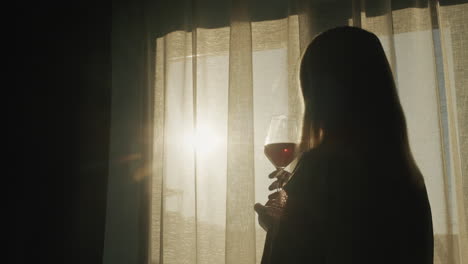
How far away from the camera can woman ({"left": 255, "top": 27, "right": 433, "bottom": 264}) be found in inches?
24.7

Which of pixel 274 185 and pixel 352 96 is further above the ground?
pixel 352 96

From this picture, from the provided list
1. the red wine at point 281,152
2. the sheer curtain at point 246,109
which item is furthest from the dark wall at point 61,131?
the red wine at point 281,152

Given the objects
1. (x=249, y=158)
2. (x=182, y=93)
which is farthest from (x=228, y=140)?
(x=182, y=93)

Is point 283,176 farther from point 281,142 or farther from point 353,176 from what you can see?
point 353,176

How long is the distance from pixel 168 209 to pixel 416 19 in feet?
4.01

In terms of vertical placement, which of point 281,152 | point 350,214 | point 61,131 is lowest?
point 350,214

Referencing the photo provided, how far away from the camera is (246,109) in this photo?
4.74 ft

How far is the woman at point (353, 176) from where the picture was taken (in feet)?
2.06

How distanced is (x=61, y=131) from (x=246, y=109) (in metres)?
0.80

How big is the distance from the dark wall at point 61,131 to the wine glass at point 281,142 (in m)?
0.93


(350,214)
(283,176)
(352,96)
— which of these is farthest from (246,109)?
(350,214)

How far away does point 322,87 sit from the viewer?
743 mm

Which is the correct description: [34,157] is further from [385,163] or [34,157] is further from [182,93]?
[385,163]

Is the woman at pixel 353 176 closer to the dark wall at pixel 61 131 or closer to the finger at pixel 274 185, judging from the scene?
the finger at pixel 274 185
